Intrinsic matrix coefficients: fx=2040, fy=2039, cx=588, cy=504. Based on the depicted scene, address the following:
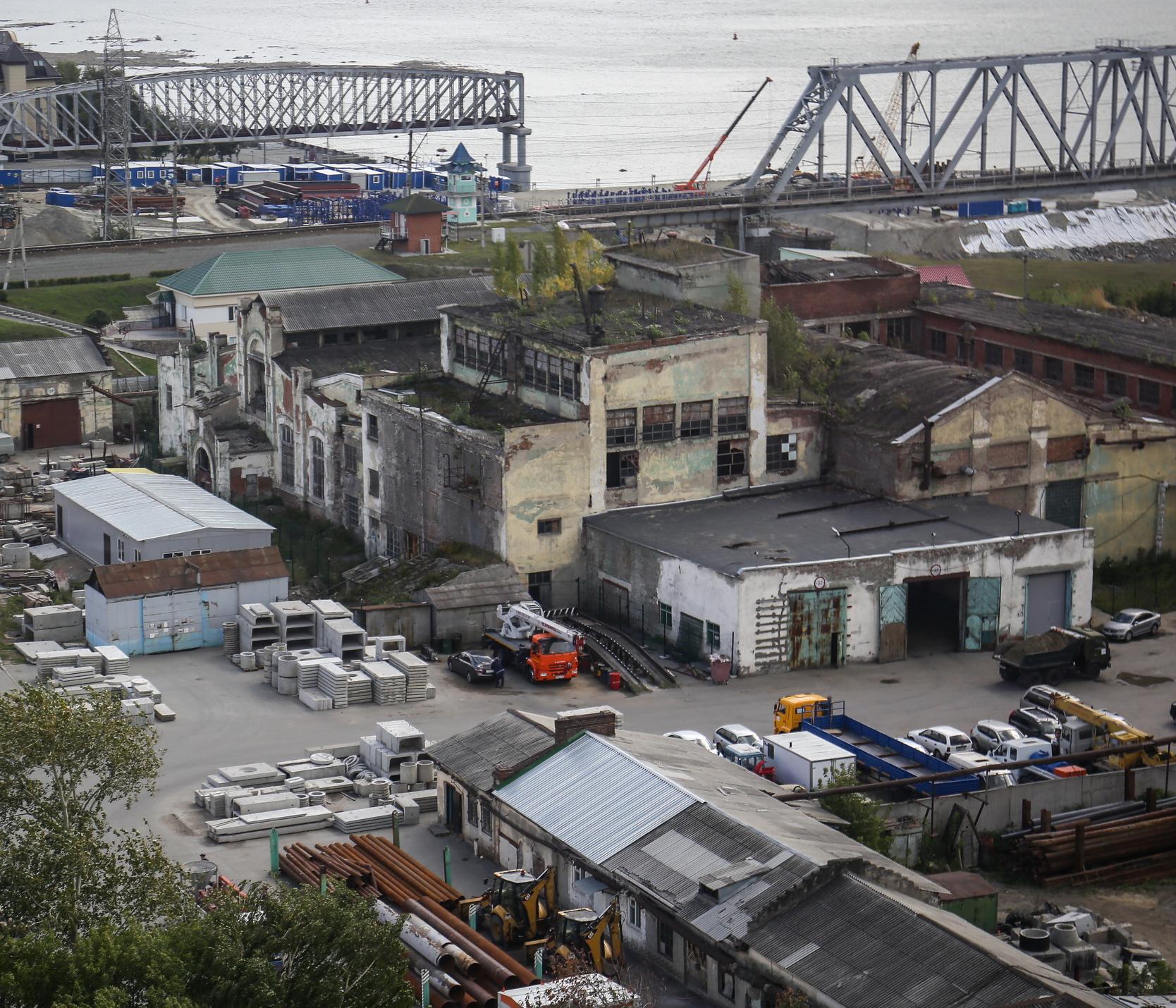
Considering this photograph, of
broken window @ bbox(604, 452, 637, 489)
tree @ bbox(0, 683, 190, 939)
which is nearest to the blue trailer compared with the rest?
broken window @ bbox(604, 452, 637, 489)

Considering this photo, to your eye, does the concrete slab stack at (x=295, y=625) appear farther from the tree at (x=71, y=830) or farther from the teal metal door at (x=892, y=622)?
the tree at (x=71, y=830)

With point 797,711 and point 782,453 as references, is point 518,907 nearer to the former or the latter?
point 797,711

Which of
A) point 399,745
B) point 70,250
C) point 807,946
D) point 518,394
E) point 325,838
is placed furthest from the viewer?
point 70,250

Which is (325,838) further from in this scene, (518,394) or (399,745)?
(518,394)

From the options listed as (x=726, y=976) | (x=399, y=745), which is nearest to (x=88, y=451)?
(x=399, y=745)

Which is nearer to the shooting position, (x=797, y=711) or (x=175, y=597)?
(x=797, y=711)

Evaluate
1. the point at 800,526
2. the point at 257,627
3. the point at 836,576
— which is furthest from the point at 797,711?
the point at 257,627
